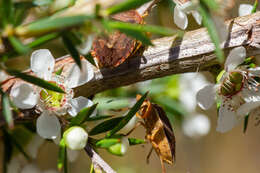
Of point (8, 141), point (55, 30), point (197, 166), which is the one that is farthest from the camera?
point (197, 166)

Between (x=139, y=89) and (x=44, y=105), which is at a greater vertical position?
(x=44, y=105)

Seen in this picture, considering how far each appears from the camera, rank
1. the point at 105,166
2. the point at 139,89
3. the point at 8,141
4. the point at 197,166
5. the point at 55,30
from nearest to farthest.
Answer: the point at 55,30 < the point at 105,166 < the point at 8,141 < the point at 139,89 < the point at 197,166

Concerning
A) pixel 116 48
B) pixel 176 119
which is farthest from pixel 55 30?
pixel 176 119

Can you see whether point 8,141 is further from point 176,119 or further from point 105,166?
point 176,119

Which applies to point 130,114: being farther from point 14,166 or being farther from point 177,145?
point 177,145

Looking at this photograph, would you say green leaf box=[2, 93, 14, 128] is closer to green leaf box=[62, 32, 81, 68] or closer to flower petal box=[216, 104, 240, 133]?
green leaf box=[62, 32, 81, 68]

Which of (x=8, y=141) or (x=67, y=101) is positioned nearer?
(x=67, y=101)

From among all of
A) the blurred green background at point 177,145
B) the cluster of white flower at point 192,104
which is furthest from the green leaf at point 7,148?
the cluster of white flower at point 192,104
